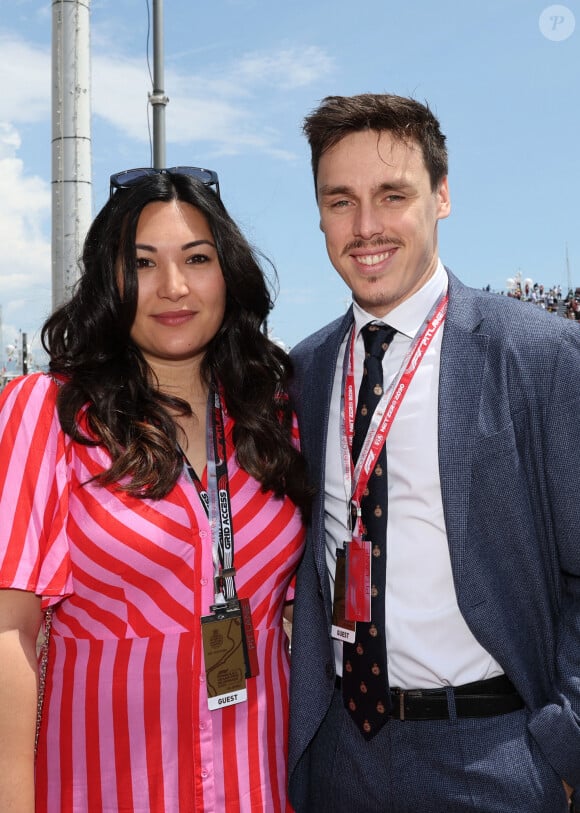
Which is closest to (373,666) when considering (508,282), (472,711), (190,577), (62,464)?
(472,711)

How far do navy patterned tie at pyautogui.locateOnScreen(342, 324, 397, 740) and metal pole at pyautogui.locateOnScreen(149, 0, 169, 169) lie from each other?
18.3 feet

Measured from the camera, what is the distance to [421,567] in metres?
2.38

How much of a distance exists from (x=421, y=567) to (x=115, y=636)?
0.92 m

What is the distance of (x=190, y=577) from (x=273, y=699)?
50 cm

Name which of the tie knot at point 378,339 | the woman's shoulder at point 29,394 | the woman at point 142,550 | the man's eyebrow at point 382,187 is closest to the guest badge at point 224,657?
the woman at point 142,550

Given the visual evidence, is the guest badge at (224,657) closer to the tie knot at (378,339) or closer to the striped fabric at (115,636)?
the striped fabric at (115,636)

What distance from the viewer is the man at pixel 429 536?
7.47ft

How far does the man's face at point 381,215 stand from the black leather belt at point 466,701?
47.4 inches

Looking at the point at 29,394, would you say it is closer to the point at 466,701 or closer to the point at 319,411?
the point at 319,411

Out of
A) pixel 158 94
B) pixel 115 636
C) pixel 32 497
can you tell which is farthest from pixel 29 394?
pixel 158 94

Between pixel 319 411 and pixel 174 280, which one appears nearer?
pixel 174 280

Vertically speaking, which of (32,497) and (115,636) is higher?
(32,497)

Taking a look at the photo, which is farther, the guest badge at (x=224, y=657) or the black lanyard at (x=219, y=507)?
the black lanyard at (x=219, y=507)

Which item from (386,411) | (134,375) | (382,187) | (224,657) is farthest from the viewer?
(134,375)
